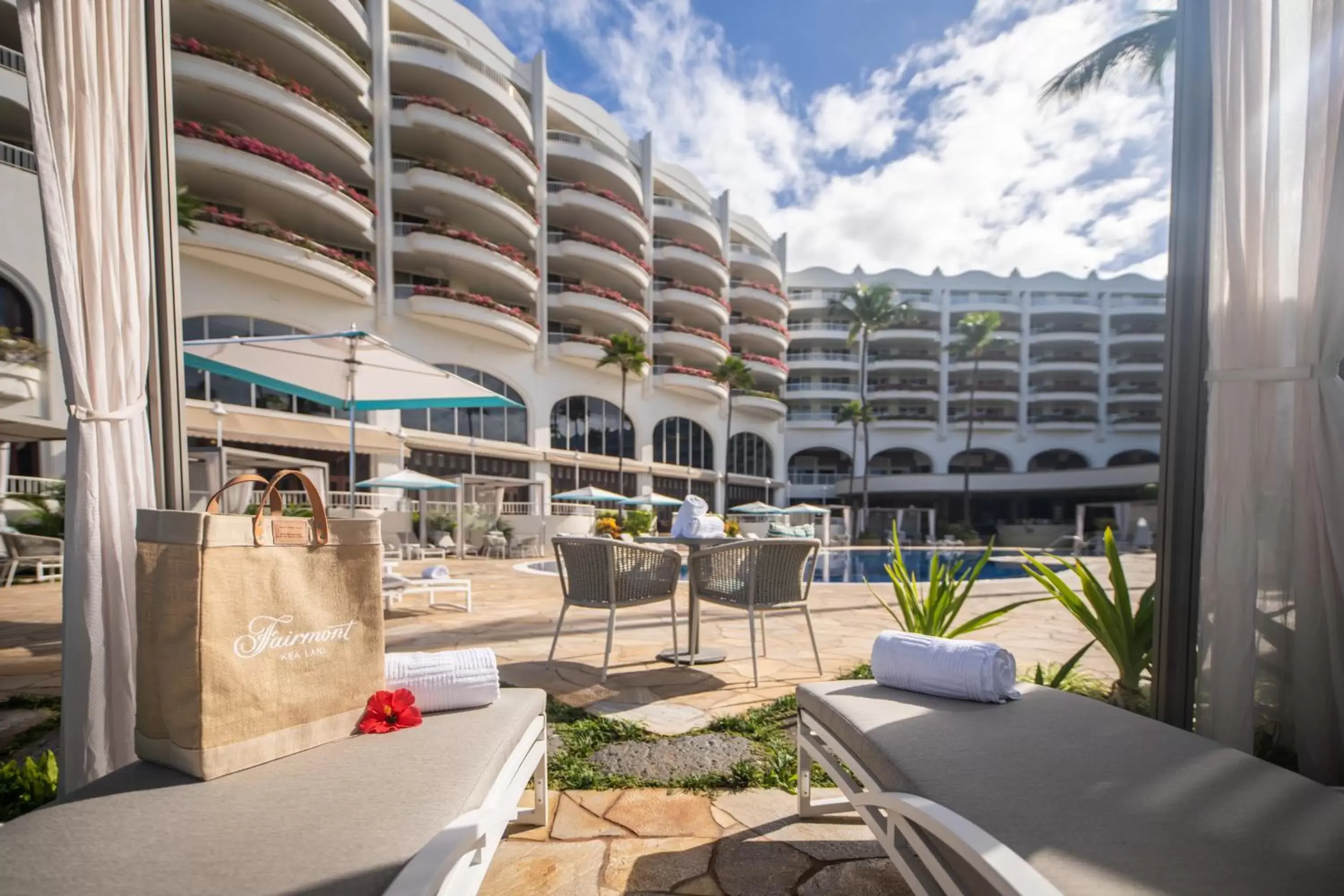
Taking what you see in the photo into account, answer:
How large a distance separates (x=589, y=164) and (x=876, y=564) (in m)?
17.3

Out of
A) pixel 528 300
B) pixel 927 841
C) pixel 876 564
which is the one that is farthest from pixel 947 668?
pixel 528 300

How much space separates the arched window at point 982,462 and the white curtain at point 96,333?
42005 mm

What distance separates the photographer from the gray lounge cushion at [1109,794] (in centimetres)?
102

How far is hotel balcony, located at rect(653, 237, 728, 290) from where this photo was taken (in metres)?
26.7

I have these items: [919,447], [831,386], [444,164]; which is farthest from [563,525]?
[919,447]

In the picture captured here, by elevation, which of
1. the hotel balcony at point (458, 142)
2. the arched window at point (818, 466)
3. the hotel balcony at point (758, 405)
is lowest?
the arched window at point (818, 466)

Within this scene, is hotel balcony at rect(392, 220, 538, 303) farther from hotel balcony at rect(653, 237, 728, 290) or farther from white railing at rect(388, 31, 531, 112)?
hotel balcony at rect(653, 237, 728, 290)

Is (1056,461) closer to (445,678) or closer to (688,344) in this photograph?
(688,344)

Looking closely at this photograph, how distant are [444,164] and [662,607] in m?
16.6

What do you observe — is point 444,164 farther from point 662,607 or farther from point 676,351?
point 662,607

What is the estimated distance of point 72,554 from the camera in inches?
69.7

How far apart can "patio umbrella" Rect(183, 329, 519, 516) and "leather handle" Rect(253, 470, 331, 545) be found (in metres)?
4.17

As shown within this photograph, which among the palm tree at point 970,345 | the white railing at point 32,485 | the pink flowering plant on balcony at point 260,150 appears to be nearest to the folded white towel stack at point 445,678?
the white railing at point 32,485

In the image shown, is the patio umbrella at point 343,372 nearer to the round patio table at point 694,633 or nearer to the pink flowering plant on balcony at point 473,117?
the round patio table at point 694,633
